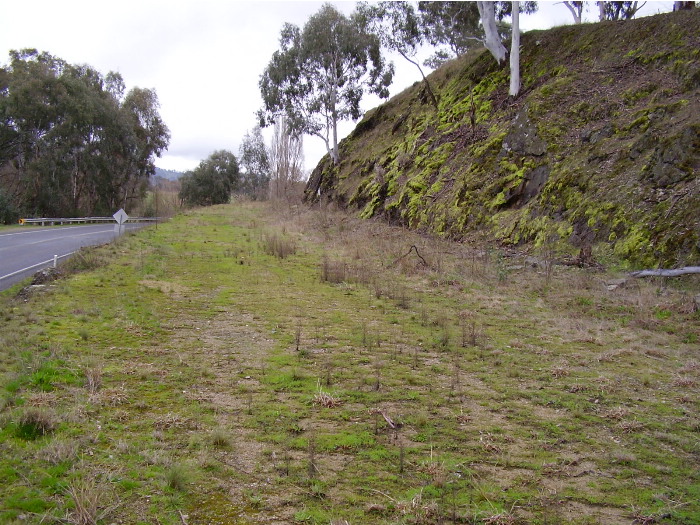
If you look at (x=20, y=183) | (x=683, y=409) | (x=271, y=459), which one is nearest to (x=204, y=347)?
(x=271, y=459)

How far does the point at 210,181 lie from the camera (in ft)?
212

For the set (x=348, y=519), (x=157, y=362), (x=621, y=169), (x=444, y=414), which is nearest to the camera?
(x=348, y=519)

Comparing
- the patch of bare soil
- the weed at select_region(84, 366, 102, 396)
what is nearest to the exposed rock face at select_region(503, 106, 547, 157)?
the patch of bare soil

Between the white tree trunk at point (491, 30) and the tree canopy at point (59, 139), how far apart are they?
3170 centimetres

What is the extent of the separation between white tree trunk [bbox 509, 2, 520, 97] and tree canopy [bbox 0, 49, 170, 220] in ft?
107

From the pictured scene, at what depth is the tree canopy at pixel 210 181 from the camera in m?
64.1

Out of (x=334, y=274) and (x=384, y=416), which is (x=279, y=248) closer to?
(x=334, y=274)

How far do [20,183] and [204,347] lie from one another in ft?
132

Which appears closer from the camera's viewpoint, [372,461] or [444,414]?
[372,461]

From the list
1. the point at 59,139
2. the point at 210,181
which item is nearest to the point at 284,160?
the point at 210,181

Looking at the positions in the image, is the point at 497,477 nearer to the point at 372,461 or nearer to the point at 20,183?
the point at 372,461

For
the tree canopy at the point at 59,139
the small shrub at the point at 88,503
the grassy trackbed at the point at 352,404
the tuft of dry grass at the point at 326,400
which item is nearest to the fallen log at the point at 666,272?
the grassy trackbed at the point at 352,404

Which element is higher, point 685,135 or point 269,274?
point 685,135

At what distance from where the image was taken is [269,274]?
14102mm
